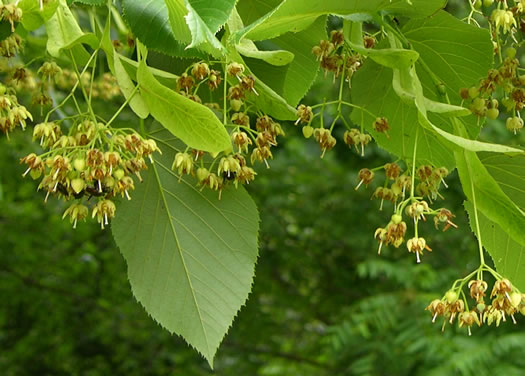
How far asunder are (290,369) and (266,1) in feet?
10.2

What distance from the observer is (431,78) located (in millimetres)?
833

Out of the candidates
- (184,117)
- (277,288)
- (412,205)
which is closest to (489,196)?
(412,205)

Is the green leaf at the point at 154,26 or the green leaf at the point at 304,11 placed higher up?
the green leaf at the point at 304,11

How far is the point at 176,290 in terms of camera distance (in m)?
0.84

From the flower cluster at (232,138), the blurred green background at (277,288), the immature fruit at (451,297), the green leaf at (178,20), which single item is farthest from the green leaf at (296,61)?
the blurred green background at (277,288)

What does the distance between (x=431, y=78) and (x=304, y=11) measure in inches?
9.8

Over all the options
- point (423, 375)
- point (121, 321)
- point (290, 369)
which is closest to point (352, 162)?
point (423, 375)

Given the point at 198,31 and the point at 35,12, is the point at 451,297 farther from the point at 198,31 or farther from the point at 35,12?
the point at 35,12

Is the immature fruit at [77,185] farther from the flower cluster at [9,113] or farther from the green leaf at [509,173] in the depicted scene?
the green leaf at [509,173]

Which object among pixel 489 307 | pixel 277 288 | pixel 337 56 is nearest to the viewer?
pixel 489 307

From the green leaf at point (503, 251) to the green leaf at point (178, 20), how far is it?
38cm

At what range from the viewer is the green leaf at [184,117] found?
2.12 feet

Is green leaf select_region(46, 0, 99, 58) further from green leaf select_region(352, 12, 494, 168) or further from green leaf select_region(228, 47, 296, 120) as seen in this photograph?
green leaf select_region(352, 12, 494, 168)

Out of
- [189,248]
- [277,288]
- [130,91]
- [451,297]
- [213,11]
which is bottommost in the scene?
[277,288]
